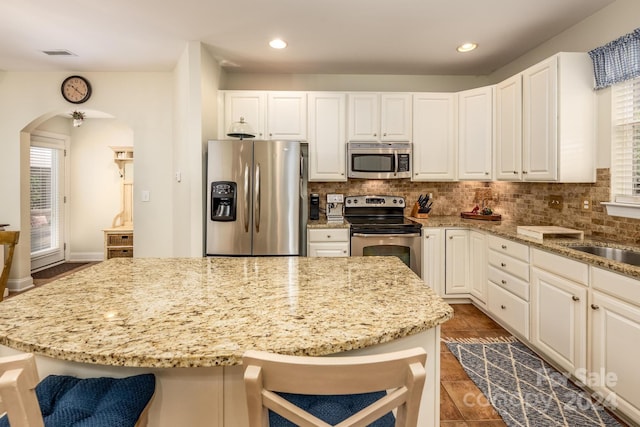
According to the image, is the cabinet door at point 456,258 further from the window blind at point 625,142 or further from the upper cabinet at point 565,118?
the window blind at point 625,142

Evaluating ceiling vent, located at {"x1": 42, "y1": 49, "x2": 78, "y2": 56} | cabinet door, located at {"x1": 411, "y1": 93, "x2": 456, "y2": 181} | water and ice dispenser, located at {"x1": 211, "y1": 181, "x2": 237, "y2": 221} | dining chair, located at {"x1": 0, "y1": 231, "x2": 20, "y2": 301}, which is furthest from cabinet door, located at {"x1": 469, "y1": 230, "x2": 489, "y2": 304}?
ceiling vent, located at {"x1": 42, "y1": 49, "x2": 78, "y2": 56}

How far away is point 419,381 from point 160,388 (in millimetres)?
759

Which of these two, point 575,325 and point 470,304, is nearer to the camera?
point 575,325

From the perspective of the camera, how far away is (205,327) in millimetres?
1000

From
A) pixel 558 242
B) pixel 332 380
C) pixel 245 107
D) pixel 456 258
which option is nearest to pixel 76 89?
pixel 245 107

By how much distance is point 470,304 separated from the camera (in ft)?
12.4

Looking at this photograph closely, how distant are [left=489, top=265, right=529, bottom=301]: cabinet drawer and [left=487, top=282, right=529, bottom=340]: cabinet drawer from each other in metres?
0.04

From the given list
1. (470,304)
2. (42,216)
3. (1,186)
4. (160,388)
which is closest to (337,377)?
(160,388)

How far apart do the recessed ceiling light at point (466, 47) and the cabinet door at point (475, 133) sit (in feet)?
1.36

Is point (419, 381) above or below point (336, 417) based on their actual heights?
above

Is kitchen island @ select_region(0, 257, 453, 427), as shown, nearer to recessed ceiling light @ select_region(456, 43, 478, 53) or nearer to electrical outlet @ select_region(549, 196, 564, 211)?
electrical outlet @ select_region(549, 196, 564, 211)

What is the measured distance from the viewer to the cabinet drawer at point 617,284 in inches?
69.0

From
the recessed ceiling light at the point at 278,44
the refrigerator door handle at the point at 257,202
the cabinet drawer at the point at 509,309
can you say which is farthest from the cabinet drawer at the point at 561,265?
the recessed ceiling light at the point at 278,44

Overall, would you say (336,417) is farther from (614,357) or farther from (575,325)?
(575,325)
